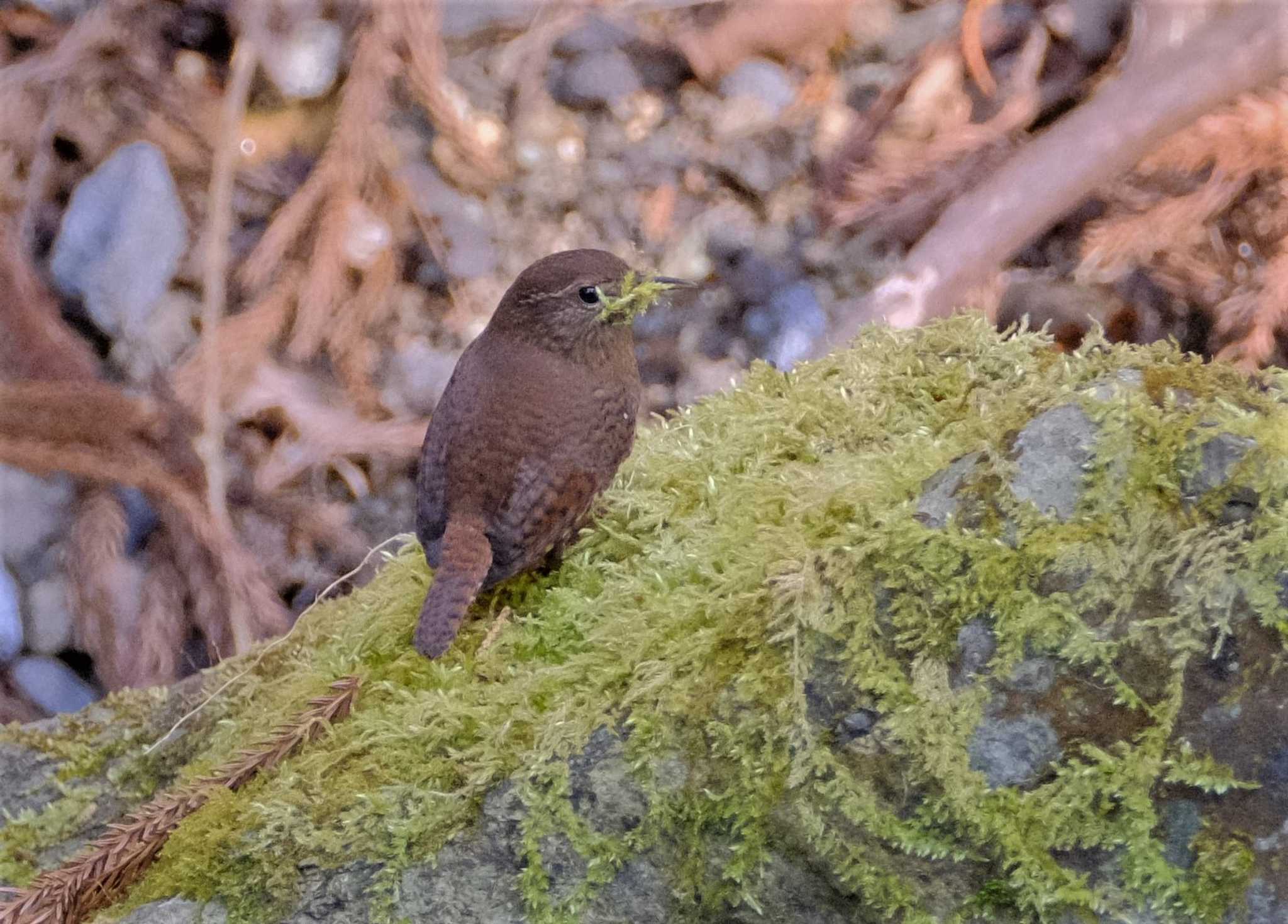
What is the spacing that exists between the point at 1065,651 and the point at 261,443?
A: 2712 mm

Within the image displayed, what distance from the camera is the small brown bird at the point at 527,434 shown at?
171 cm

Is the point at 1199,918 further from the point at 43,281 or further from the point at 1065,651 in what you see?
the point at 43,281

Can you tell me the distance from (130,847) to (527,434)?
845mm

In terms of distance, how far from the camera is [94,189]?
129 inches

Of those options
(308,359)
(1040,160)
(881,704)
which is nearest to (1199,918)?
(881,704)

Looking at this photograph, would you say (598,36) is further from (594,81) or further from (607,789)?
(607,789)

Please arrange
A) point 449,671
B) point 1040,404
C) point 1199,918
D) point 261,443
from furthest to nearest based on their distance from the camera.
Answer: point 261,443 → point 449,671 → point 1040,404 → point 1199,918

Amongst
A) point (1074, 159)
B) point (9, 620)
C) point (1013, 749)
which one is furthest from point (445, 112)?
point (1013, 749)

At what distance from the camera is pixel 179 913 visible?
4.77ft

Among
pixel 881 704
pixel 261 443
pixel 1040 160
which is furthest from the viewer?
pixel 261 443

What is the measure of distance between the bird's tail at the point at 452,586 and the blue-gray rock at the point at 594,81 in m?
2.18

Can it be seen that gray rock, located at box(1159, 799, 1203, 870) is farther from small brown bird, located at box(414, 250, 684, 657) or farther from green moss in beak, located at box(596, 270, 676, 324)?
green moss in beak, located at box(596, 270, 676, 324)

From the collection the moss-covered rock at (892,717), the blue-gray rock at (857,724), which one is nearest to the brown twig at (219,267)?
the moss-covered rock at (892,717)

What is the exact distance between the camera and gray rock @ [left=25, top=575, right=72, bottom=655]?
3197 mm
